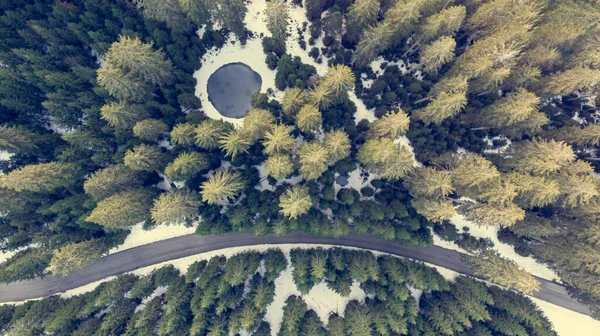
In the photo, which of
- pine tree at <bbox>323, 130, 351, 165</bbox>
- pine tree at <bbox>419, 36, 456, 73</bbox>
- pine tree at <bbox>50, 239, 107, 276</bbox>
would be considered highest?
pine tree at <bbox>419, 36, 456, 73</bbox>

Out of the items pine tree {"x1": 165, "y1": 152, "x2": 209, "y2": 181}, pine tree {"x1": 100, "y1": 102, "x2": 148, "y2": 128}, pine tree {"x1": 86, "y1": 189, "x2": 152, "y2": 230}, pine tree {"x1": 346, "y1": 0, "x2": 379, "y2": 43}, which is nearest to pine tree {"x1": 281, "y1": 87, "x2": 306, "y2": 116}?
pine tree {"x1": 346, "y1": 0, "x2": 379, "y2": 43}

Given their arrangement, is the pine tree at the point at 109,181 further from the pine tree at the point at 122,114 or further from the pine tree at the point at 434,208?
the pine tree at the point at 434,208

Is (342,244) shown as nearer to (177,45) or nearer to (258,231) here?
(258,231)

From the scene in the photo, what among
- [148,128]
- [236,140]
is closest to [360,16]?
[236,140]

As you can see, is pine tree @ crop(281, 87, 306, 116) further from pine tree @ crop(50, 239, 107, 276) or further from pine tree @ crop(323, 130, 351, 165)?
pine tree @ crop(50, 239, 107, 276)

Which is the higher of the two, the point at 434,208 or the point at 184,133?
the point at 184,133

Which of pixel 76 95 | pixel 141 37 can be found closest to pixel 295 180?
pixel 141 37

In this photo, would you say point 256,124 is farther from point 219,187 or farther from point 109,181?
point 109,181
